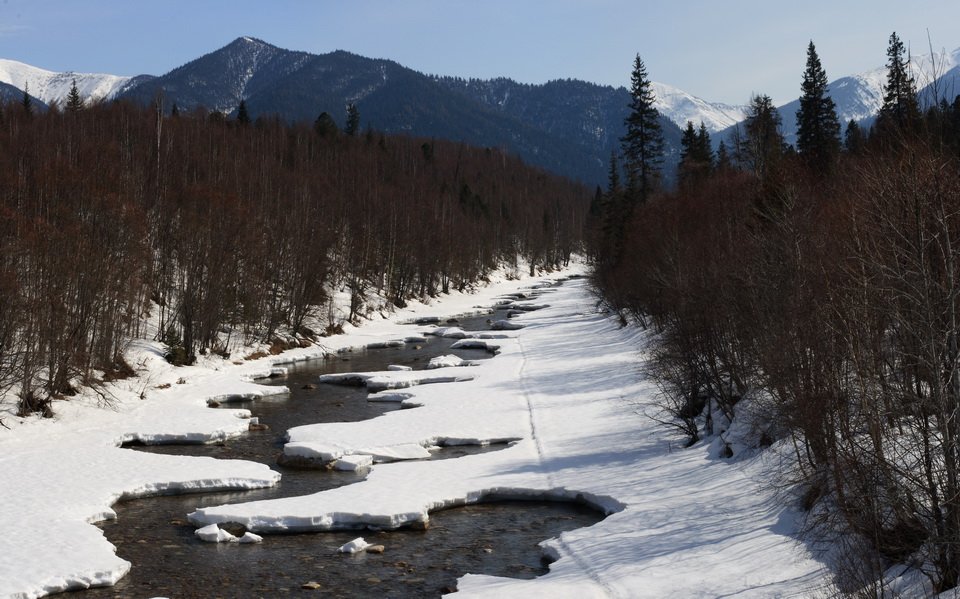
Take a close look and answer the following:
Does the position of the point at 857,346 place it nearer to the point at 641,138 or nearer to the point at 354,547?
the point at 354,547

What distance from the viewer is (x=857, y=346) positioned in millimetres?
10500

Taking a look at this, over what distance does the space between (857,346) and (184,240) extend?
115ft

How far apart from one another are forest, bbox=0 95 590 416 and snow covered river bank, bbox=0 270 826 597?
339 centimetres

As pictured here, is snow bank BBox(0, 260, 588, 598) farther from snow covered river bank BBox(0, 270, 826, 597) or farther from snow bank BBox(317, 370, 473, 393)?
snow bank BBox(317, 370, 473, 393)

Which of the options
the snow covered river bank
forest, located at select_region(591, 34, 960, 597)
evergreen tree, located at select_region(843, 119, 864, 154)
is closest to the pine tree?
the snow covered river bank

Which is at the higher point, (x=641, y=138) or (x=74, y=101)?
(x=74, y=101)

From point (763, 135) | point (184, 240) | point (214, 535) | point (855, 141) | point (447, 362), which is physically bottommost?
point (214, 535)

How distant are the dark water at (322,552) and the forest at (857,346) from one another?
5.08 metres

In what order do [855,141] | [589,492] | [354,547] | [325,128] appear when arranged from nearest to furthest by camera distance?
[354,547] → [589,492] → [855,141] → [325,128]

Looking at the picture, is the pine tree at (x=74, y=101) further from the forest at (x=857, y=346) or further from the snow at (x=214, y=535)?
the snow at (x=214, y=535)

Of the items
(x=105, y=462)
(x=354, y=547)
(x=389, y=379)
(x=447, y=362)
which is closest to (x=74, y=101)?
(x=447, y=362)

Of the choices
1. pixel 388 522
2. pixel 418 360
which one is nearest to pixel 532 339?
pixel 418 360

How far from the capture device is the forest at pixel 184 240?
25.6 meters

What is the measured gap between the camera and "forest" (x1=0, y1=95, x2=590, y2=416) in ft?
84.1
